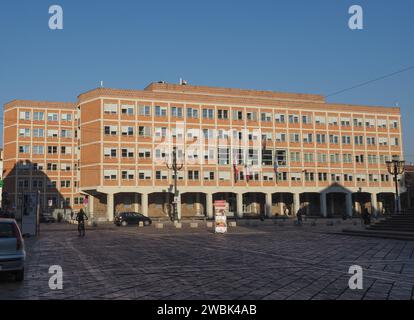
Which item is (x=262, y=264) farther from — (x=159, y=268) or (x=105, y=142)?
(x=105, y=142)

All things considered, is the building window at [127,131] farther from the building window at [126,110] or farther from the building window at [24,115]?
the building window at [24,115]

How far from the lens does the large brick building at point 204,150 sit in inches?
2537

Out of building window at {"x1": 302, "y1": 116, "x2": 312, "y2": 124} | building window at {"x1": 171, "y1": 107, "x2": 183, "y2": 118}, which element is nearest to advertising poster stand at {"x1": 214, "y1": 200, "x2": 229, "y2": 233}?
building window at {"x1": 171, "y1": 107, "x2": 183, "y2": 118}

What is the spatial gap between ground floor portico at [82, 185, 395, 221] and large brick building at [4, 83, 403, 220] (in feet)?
0.54

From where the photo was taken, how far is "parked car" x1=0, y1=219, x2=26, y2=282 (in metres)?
10.7

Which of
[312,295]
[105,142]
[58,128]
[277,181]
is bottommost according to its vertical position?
[312,295]

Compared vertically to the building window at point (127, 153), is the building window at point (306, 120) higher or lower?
higher

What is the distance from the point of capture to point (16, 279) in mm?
11125

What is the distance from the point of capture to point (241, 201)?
68938 millimetres

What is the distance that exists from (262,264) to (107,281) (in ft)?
17.1

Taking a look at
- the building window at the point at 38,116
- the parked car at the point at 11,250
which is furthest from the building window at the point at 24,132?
the parked car at the point at 11,250

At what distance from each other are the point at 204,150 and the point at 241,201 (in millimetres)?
9328

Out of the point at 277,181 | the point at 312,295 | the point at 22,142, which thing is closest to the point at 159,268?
the point at 312,295

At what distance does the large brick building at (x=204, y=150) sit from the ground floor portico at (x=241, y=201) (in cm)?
16
